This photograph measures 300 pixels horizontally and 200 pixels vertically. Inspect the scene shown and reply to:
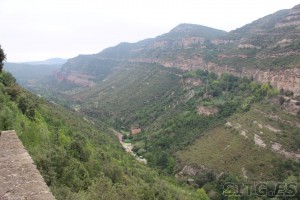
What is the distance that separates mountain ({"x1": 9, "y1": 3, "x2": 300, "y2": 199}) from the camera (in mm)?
52781

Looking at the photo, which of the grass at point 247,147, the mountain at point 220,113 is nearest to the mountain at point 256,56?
the mountain at point 220,113

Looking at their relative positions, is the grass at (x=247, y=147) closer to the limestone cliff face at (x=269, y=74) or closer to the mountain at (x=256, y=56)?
the limestone cliff face at (x=269, y=74)

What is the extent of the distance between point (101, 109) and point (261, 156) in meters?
74.8

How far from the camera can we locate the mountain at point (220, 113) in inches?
2078

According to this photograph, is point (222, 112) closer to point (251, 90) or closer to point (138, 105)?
point (251, 90)

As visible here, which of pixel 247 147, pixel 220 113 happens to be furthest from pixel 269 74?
pixel 247 147

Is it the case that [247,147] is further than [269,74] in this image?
No

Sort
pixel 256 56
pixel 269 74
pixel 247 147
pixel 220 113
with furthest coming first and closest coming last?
pixel 256 56 → pixel 269 74 → pixel 220 113 → pixel 247 147

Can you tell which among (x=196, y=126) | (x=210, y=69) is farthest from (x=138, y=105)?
(x=196, y=126)

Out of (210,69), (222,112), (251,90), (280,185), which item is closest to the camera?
(280,185)

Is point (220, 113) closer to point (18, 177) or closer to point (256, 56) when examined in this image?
point (256, 56)

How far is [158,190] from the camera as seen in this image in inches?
1405

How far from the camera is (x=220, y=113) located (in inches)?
3041

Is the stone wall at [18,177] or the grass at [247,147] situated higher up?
the stone wall at [18,177]
